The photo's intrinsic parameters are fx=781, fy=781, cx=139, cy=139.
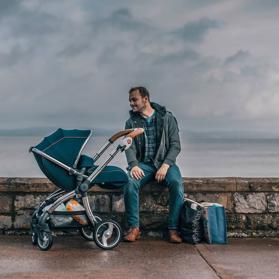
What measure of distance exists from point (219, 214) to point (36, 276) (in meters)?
2.27

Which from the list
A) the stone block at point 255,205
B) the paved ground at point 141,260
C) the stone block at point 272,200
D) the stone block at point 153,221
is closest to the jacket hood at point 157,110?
the stone block at point 153,221

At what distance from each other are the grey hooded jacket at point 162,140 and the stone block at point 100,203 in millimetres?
507

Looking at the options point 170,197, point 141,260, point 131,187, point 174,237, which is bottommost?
point 141,260

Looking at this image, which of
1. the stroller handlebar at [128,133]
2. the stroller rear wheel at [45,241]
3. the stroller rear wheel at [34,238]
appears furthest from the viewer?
the stroller rear wheel at [34,238]

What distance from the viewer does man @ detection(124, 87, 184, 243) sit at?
776cm

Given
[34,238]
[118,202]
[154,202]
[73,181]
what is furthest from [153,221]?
[34,238]

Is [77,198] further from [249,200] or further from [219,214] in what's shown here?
[249,200]

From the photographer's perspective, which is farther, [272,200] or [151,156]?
[272,200]

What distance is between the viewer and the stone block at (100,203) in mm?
8148

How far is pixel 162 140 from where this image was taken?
7941 mm

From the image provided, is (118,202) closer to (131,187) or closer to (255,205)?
(131,187)

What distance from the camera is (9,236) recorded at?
813 cm

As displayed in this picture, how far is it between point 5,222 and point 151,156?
169 cm

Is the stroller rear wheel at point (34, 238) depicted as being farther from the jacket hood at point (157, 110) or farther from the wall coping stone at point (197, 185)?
the jacket hood at point (157, 110)
